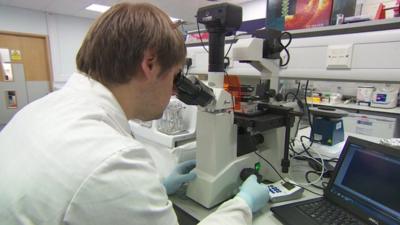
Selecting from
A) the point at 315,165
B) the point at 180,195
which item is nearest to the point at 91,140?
the point at 180,195

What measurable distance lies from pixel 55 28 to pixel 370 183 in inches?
246

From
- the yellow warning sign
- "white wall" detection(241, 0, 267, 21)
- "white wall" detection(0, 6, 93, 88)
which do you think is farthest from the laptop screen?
the yellow warning sign

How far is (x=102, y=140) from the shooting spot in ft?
1.42

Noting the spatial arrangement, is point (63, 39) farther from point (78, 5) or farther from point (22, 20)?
point (78, 5)

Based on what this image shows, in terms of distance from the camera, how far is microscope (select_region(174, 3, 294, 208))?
79 cm

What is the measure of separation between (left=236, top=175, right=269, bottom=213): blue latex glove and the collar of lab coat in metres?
0.39

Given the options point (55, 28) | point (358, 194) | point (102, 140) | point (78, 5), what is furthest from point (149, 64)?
point (55, 28)

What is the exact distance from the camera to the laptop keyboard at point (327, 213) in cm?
69

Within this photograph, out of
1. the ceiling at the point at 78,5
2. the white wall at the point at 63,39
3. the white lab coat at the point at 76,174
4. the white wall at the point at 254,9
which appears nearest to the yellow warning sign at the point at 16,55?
the white wall at the point at 63,39

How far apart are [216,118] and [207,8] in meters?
0.38

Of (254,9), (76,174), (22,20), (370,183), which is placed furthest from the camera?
(254,9)

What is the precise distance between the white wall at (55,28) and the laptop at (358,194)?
16.7 ft

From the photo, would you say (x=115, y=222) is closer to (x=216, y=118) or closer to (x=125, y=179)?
(x=125, y=179)

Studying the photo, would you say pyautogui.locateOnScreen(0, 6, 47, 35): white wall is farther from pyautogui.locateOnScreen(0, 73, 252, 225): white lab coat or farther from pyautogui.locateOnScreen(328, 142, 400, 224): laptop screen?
pyautogui.locateOnScreen(328, 142, 400, 224): laptop screen
